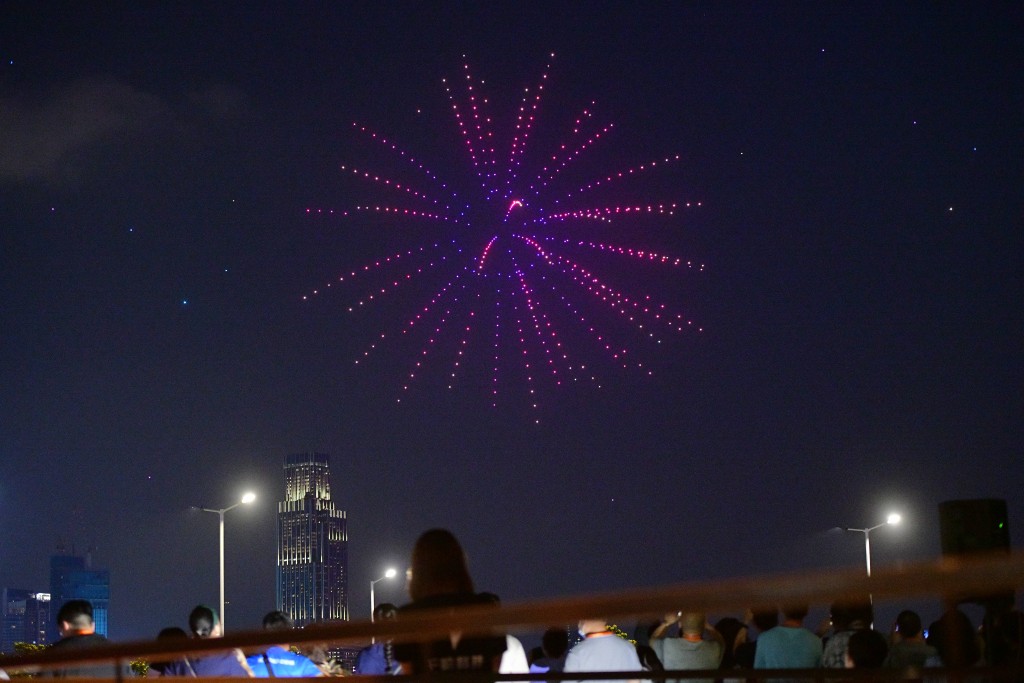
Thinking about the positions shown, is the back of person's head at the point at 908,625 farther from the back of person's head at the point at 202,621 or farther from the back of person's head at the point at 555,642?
the back of person's head at the point at 202,621

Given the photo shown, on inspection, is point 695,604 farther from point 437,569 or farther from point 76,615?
point 76,615

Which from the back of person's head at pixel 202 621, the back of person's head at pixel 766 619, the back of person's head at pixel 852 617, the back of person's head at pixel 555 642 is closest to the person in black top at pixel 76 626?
the back of person's head at pixel 202 621

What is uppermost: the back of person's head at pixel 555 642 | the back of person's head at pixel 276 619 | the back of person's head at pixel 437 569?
the back of person's head at pixel 437 569

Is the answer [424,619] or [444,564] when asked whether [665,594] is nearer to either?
[424,619]

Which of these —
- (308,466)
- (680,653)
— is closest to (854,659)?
(680,653)

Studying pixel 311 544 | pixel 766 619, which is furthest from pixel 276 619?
pixel 311 544

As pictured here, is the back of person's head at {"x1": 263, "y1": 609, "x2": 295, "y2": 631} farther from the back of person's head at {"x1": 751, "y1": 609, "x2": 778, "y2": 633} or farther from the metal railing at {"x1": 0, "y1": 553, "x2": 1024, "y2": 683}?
the metal railing at {"x1": 0, "y1": 553, "x2": 1024, "y2": 683}
